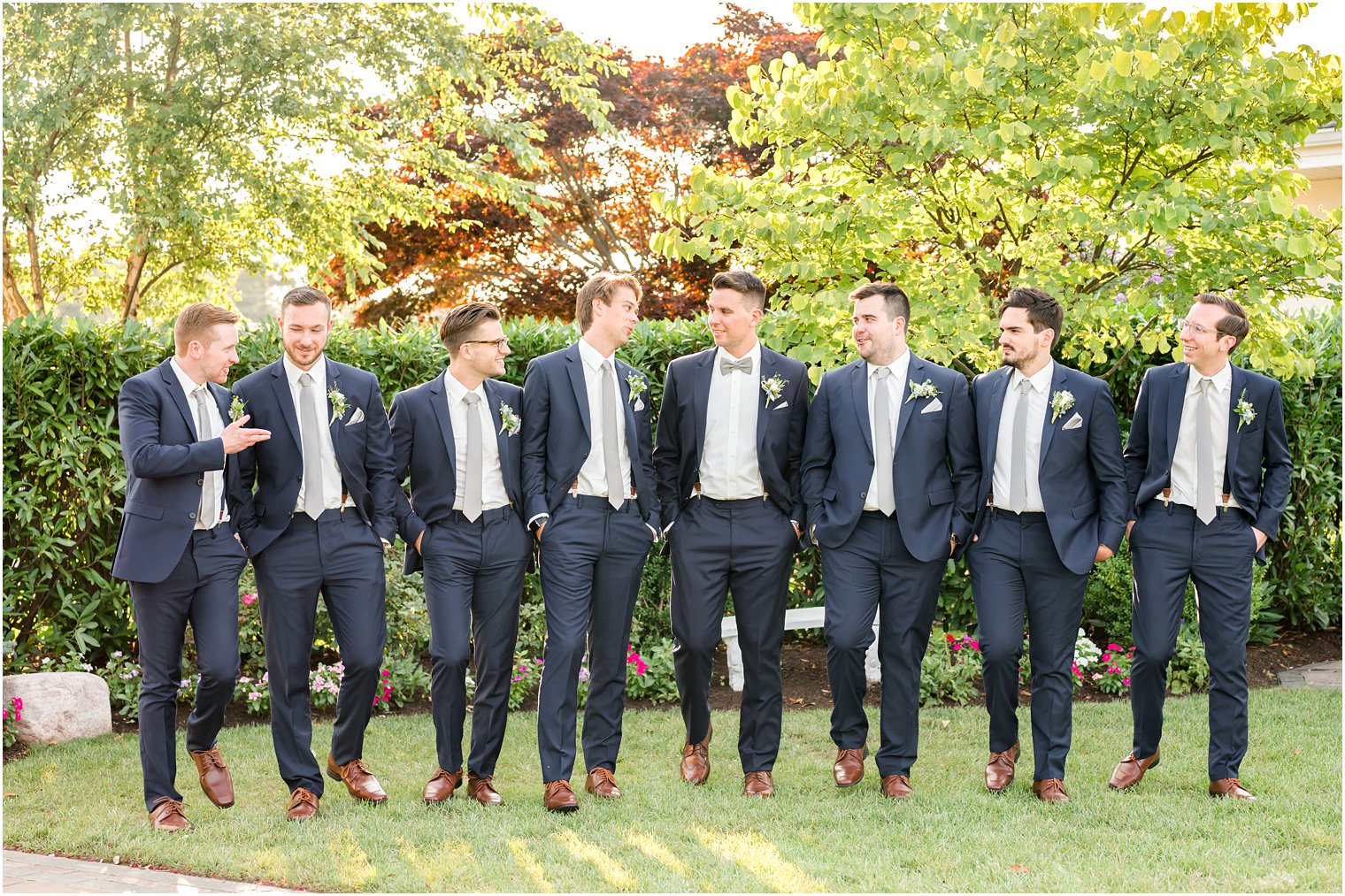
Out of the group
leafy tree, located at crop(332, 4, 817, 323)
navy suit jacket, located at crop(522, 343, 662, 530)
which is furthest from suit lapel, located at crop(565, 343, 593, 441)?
leafy tree, located at crop(332, 4, 817, 323)

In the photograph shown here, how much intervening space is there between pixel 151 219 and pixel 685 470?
9151 mm

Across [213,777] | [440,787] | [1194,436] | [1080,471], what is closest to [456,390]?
[440,787]

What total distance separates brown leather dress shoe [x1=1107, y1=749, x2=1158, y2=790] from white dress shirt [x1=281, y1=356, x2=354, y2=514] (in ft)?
12.0

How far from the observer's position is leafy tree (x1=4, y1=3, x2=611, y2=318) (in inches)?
483

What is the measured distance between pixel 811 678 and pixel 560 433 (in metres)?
3.38

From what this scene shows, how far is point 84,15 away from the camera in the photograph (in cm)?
1186

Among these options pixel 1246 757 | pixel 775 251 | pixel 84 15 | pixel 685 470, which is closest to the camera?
pixel 685 470

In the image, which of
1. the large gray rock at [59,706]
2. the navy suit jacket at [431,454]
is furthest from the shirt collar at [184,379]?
the large gray rock at [59,706]

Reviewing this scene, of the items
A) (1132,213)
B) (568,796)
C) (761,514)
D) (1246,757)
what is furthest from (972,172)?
(568,796)

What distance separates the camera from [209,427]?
507 centimetres

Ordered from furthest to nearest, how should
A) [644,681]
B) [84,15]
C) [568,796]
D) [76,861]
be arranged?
[84,15] < [644,681] < [568,796] < [76,861]

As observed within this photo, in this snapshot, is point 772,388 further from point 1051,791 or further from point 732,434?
point 1051,791

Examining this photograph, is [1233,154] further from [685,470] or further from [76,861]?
[76,861]

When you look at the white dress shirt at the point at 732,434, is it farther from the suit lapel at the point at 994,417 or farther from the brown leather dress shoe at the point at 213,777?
the brown leather dress shoe at the point at 213,777
